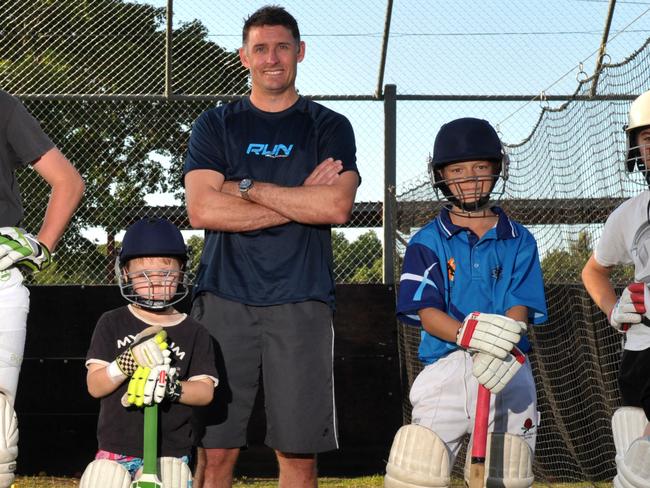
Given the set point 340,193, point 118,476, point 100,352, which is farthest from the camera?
point 340,193

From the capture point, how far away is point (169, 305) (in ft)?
14.6

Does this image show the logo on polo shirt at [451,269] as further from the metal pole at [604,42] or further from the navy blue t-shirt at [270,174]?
the metal pole at [604,42]

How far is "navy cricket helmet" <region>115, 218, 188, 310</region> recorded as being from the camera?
439cm

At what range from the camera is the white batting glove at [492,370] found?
3873 mm

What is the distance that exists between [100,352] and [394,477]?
1.23 metres

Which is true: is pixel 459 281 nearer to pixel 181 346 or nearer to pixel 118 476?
pixel 181 346

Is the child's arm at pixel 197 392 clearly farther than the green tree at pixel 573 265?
No

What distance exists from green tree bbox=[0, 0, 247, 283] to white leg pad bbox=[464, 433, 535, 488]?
166 inches

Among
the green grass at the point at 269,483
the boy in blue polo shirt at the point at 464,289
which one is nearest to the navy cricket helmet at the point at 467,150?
the boy in blue polo shirt at the point at 464,289

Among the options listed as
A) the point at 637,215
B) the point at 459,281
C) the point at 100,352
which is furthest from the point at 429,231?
the point at 100,352

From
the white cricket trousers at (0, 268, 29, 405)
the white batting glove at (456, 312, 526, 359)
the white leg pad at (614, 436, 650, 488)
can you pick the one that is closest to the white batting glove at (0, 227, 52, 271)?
the white cricket trousers at (0, 268, 29, 405)

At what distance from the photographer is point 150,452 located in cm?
390

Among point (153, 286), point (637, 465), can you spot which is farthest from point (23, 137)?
point (637, 465)

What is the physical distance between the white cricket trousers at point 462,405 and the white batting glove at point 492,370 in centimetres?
36
